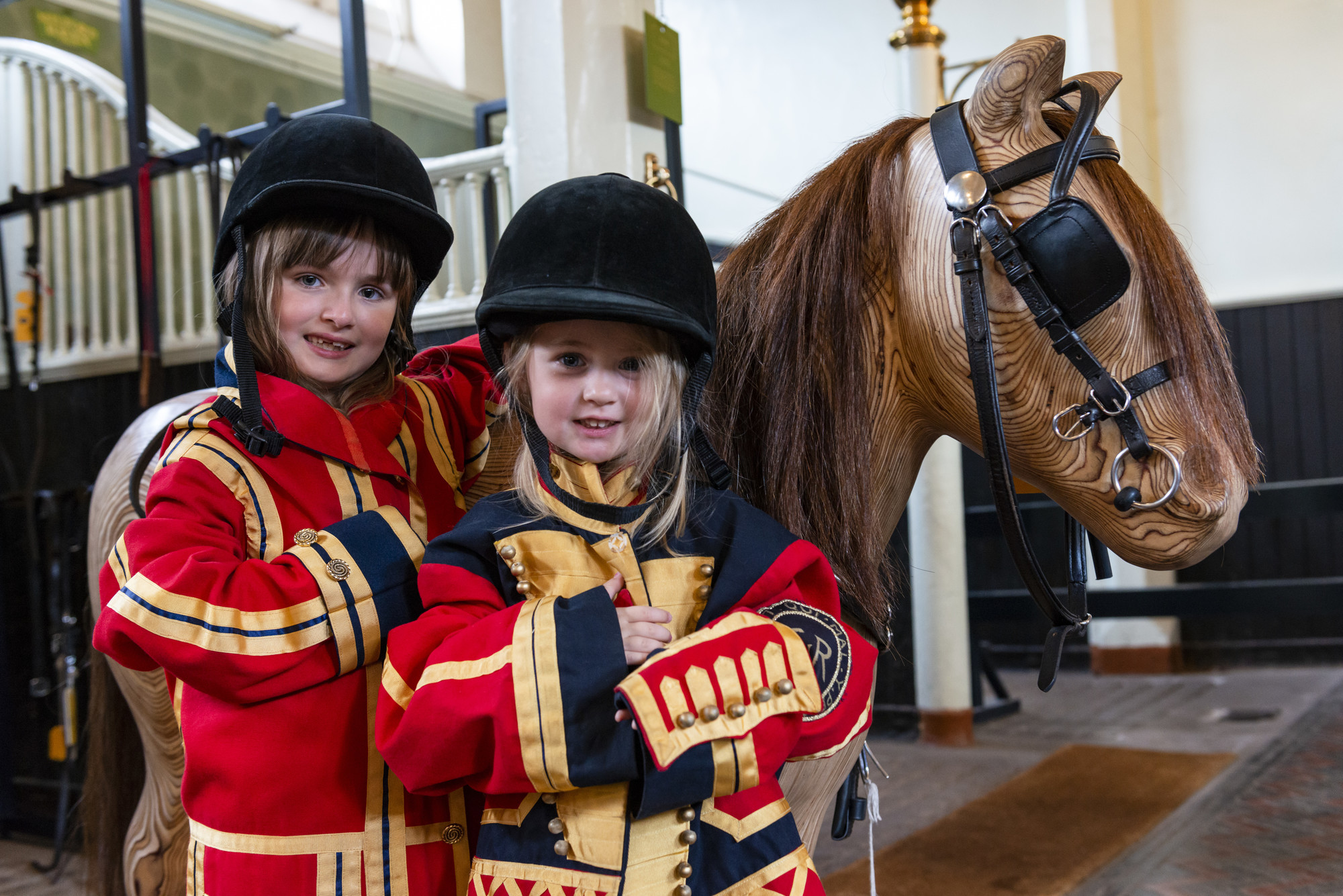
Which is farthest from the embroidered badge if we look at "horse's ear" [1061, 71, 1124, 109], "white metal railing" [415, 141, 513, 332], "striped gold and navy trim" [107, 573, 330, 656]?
"white metal railing" [415, 141, 513, 332]

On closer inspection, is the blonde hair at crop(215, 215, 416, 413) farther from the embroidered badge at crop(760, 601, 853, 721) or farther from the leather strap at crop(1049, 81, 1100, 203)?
the leather strap at crop(1049, 81, 1100, 203)

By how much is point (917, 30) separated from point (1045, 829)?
2.89 m

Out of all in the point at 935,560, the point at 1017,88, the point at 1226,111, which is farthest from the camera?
the point at 1226,111

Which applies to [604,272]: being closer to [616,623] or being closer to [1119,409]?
[616,623]

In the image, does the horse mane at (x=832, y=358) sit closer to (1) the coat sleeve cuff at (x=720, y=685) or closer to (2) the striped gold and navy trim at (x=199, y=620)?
(1) the coat sleeve cuff at (x=720, y=685)

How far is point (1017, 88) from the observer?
942mm

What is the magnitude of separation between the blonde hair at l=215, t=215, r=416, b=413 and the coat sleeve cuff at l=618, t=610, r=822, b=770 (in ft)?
1.81

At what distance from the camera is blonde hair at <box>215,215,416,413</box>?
103 cm

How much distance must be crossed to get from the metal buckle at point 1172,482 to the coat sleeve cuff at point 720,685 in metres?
0.39

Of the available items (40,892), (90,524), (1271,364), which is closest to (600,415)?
(90,524)

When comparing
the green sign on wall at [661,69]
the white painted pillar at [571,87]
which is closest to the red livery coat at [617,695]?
the white painted pillar at [571,87]

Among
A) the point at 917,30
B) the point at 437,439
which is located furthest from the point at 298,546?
the point at 917,30

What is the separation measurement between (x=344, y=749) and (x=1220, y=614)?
3.31 m

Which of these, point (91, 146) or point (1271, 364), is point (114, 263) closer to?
point (91, 146)
